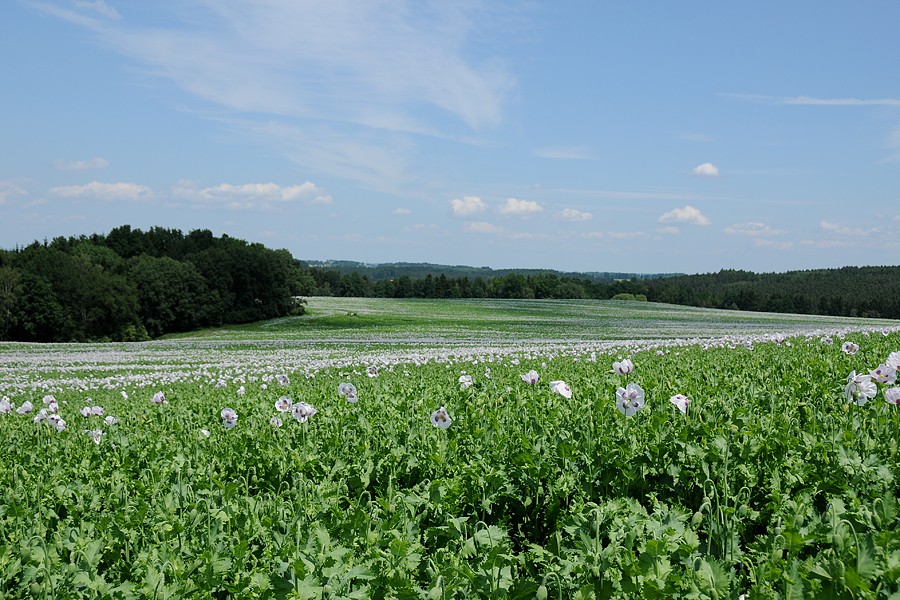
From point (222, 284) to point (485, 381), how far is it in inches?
2744

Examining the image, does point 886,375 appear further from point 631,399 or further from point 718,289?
point 718,289

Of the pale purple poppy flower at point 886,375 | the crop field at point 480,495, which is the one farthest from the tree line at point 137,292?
the pale purple poppy flower at point 886,375

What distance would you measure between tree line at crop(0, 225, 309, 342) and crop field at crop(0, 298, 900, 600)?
5950 centimetres

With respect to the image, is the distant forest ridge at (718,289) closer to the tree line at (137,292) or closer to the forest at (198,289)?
the forest at (198,289)

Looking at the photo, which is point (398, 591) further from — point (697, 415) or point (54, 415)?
point (54, 415)

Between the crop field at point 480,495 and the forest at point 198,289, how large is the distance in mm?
59912

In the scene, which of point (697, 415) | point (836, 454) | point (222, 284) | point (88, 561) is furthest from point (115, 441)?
point (222, 284)

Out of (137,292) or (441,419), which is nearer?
(441,419)

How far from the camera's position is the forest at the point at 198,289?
2402 inches

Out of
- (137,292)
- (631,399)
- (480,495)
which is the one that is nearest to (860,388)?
(631,399)

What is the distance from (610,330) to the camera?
4838cm

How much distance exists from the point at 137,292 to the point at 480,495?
72.0m

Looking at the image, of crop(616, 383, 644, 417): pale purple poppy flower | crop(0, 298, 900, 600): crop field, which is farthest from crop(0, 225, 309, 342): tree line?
crop(616, 383, 644, 417): pale purple poppy flower

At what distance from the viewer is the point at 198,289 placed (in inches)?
2854
